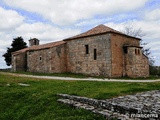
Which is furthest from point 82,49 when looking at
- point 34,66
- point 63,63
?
point 34,66

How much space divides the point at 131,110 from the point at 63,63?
75.3 feet

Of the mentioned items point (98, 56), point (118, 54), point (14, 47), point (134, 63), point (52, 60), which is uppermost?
point (14, 47)

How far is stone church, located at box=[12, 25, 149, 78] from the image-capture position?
23688 mm

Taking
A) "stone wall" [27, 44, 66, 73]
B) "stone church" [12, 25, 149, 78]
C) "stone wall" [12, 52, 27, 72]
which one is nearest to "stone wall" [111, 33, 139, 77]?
"stone church" [12, 25, 149, 78]

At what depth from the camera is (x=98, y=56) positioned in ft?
80.6

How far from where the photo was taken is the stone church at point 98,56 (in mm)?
23688

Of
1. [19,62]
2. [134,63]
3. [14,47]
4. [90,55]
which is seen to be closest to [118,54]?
[134,63]

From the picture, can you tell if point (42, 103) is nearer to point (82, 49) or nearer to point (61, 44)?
point (82, 49)

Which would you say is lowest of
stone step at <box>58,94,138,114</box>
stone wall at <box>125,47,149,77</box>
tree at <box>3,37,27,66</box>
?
stone step at <box>58,94,138,114</box>

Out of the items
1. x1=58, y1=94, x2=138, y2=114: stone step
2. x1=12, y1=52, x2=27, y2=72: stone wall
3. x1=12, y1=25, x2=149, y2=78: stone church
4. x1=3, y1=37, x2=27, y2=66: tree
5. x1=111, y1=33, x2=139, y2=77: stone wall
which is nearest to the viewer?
x1=58, y1=94, x2=138, y2=114: stone step

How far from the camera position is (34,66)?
3191 cm

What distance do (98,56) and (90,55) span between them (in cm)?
135

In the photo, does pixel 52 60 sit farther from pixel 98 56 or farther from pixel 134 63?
pixel 134 63

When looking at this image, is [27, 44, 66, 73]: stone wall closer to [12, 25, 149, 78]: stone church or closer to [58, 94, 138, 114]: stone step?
[12, 25, 149, 78]: stone church
